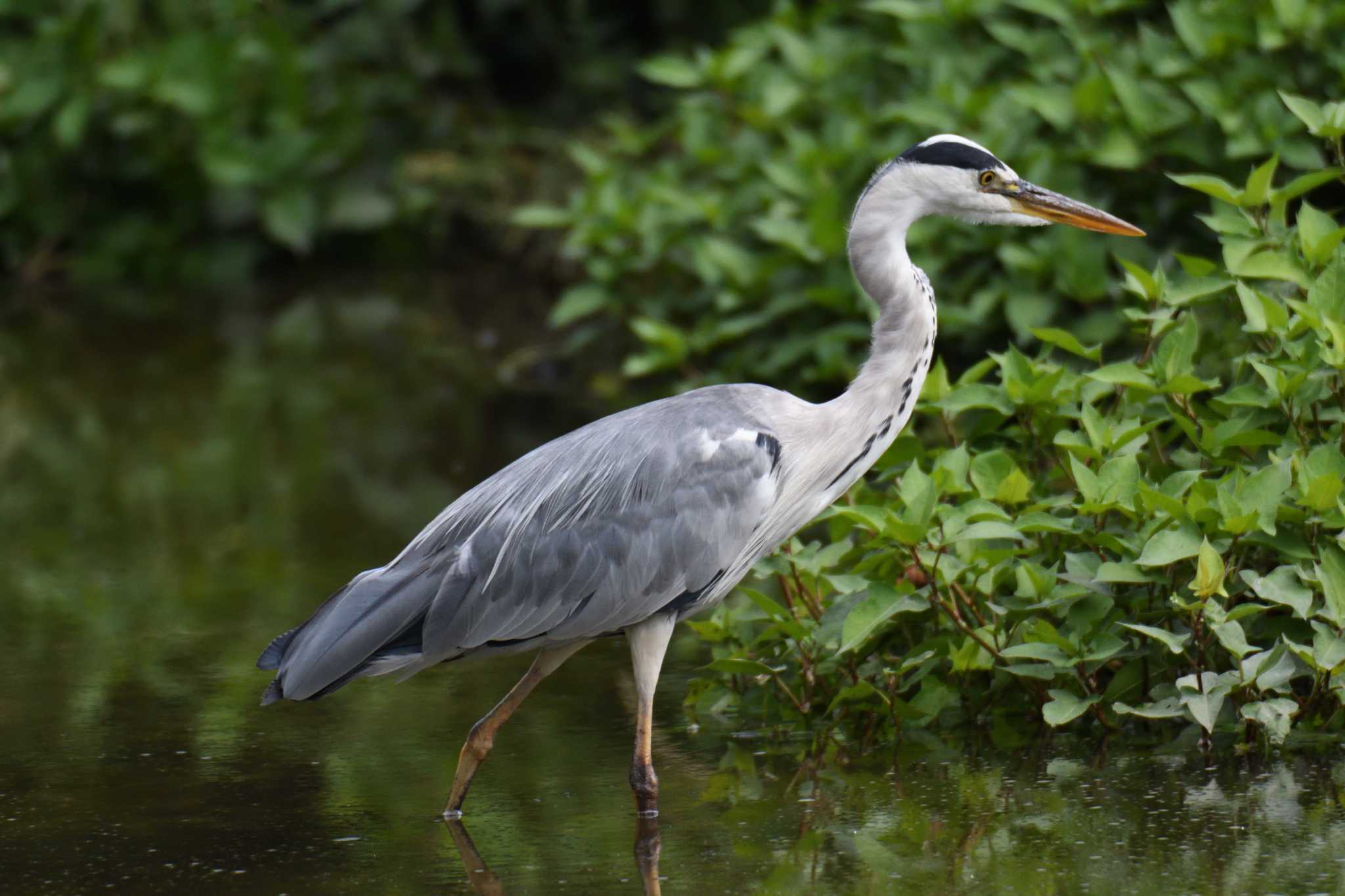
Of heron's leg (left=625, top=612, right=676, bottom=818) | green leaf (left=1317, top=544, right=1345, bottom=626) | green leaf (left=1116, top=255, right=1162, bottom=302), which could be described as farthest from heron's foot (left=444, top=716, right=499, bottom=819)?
green leaf (left=1116, top=255, right=1162, bottom=302)

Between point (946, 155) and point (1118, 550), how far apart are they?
1.15m

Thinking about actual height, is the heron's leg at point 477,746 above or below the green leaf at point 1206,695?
below

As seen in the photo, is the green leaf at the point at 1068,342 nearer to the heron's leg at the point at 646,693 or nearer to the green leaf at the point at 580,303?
the heron's leg at the point at 646,693

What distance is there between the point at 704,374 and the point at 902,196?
3.72 metres

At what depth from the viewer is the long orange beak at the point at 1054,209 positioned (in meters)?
5.04

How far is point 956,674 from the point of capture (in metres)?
5.11

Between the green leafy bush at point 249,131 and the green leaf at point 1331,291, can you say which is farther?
the green leafy bush at point 249,131

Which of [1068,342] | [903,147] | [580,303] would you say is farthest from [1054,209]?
[580,303]

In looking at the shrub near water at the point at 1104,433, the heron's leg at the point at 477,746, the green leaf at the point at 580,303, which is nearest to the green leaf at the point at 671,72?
the green leaf at the point at 580,303

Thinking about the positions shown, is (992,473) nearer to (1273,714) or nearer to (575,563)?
(1273,714)

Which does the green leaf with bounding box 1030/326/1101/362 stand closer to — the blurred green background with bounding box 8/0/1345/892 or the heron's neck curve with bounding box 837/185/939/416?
the heron's neck curve with bounding box 837/185/939/416

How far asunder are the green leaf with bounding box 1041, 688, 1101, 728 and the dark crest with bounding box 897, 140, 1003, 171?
1.43 m

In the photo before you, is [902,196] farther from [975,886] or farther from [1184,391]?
[975,886]

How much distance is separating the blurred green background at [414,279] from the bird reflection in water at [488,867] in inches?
2.7
